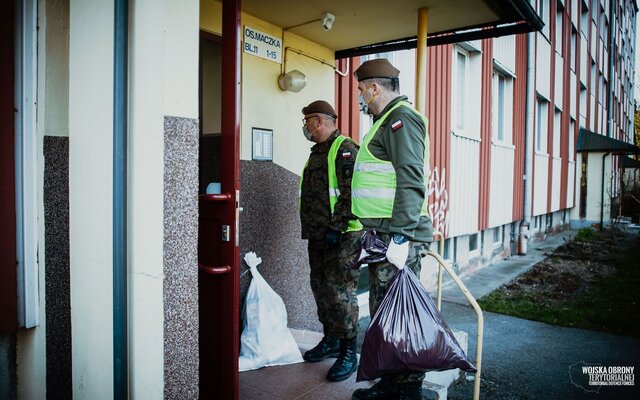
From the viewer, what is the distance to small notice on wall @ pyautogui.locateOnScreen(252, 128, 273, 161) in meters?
3.95

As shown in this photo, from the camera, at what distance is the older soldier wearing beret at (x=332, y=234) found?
3.35m

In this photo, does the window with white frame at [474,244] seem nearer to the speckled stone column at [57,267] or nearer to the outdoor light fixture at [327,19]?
the outdoor light fixture at [327,19]

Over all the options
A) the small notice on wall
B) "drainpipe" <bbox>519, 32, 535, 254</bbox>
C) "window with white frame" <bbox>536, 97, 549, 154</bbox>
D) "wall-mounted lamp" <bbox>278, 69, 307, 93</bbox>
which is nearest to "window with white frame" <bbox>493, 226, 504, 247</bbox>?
"drainpipe" <bbox>519, 32, 535, 254</bbox>

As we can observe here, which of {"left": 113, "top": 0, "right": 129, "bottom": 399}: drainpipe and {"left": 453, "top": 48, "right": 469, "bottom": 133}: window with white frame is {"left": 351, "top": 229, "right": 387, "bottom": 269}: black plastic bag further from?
{"left": 453, "top": 48, "right": 469, "bottom": 133}: window with white frame

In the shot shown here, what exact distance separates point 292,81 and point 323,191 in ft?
4.01

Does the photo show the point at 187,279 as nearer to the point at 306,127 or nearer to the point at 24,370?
the point at 24,370

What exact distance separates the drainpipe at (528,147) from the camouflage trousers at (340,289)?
8994 millimetres

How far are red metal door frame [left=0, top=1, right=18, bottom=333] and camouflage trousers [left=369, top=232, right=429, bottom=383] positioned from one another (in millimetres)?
1975

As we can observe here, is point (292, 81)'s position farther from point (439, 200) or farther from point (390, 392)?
point (439, 200)

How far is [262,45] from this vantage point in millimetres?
3986

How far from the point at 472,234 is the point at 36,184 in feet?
26.7

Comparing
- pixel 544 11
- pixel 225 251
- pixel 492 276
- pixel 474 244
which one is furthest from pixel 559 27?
pixel 225 251

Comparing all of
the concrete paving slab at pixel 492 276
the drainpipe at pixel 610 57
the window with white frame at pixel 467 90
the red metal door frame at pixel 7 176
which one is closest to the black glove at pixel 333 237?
the red metal door frame at pixel 7 176

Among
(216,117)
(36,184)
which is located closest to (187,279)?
(36,184)
